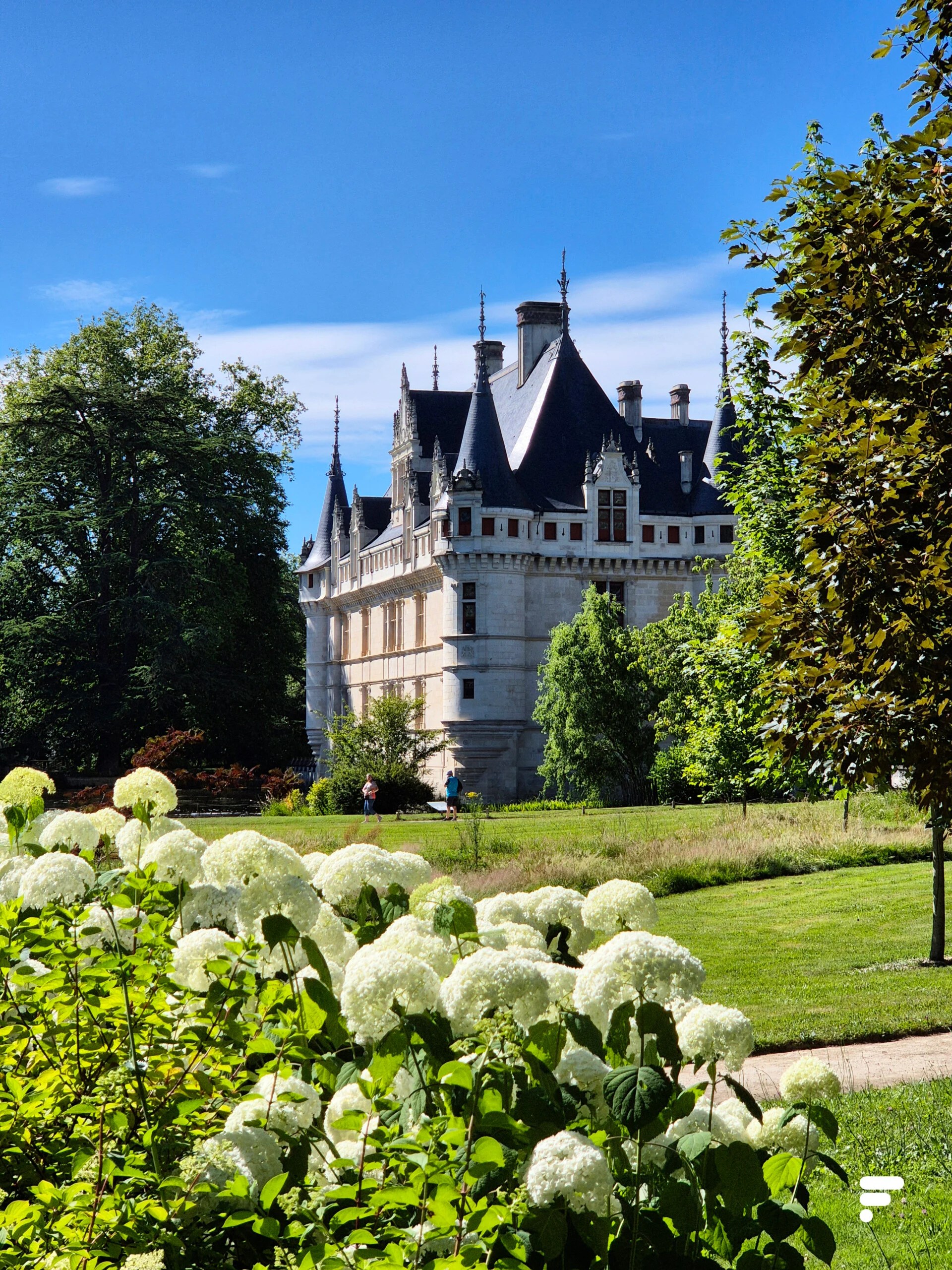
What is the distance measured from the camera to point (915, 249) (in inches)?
265

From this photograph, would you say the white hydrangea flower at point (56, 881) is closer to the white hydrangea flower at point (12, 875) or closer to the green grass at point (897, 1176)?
the white hydrangea flower at point (12, 875)

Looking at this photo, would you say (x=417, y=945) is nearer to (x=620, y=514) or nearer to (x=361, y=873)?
(x=361, y=873)

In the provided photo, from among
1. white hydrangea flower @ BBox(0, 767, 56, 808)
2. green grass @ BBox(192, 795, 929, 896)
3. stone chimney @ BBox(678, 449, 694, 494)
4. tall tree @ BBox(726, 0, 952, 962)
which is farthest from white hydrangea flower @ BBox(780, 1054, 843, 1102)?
stone chimney @ BBox(678, 449, 694, 494)

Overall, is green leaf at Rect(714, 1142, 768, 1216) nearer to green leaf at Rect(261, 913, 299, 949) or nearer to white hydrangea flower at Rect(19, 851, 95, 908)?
green leaf at Rect(261, 913, 299, 949)

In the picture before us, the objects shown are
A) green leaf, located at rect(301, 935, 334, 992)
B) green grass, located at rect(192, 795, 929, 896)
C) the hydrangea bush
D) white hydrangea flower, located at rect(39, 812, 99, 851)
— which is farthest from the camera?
green grass, located at rect(192, 795, 929, 896)

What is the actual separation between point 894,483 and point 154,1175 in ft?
15.9

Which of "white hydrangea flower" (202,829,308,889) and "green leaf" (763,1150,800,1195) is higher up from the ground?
"white hydrangea flower" (202,829,308,889)

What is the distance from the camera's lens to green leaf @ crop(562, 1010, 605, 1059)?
2605 mm

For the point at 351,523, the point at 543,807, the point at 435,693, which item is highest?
the point at 351,523

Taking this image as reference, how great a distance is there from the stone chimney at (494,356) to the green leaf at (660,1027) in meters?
50.3

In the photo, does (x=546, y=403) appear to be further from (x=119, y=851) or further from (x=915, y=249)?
(x=119, y=851)

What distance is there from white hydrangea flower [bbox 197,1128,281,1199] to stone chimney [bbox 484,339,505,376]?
50.4m

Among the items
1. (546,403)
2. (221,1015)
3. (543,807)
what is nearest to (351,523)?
(546,403)

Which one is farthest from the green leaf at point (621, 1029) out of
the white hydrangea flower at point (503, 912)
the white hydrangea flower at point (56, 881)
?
the white hydrangea flower at point (56, 881)
